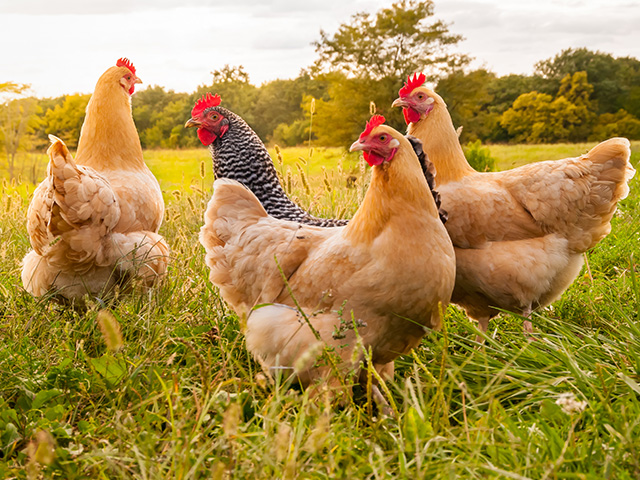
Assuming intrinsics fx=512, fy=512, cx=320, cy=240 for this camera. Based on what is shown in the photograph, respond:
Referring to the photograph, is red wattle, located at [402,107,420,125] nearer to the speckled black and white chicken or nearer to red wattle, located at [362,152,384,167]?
the speckled black and white chicken

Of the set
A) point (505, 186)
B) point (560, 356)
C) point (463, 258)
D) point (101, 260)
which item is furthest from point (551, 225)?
point (101, 260)

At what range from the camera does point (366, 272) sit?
252 centimetres

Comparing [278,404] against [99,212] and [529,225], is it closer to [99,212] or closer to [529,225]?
[99,212]

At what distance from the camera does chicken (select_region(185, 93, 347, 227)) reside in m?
3.94

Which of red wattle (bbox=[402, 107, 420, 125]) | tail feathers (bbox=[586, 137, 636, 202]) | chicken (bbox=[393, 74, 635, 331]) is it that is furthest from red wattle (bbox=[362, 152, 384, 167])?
tail feathers (bbox=[586, 137, 636, 202])

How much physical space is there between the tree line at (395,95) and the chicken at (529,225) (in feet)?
42.8

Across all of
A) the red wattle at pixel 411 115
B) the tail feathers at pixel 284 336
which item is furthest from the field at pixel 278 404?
the red wattle at pixel 411 115

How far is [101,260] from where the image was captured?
356cm

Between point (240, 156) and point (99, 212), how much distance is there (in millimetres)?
1130

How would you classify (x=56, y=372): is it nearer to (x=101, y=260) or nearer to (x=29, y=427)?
(x=29, y=427)

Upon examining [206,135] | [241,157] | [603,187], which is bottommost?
[603,187]

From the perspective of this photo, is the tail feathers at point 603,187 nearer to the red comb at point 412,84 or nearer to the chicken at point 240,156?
the red comb at point 412,84

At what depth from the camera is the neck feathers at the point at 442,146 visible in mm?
3824

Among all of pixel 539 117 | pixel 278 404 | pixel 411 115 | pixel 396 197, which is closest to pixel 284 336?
pixel 396 197
